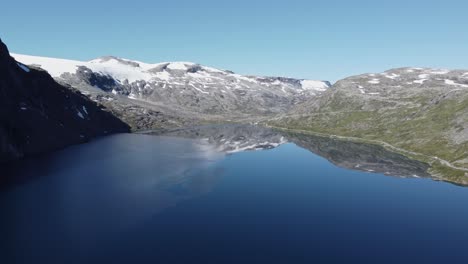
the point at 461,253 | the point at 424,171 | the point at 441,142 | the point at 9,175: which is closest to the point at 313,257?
the point at 461,253

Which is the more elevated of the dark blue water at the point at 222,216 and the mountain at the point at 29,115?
the mountain at the point at 29,115

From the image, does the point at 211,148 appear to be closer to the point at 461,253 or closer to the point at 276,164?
the point at 276,164

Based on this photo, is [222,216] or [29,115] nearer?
[222,216]

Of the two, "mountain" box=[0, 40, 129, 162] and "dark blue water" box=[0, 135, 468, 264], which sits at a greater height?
"mountain" box=[0, 40, 129, 162]

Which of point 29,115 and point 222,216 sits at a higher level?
point 29,115

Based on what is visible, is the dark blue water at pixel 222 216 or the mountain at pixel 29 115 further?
the mountain at pixel 29 115
